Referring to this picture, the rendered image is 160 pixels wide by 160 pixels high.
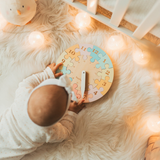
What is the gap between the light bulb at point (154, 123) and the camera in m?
0.75

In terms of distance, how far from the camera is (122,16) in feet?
2.15

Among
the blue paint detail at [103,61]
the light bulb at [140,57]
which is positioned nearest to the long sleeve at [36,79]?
the blue paint detail at [103,61]

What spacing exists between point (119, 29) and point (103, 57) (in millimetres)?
178

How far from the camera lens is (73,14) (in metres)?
0.90

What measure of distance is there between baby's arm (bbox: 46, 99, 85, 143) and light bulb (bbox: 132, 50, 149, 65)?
1.34 ft

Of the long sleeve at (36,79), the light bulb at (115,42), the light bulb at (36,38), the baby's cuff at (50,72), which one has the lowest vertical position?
the long sleeve at (36,79)

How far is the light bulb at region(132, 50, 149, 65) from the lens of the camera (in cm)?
81

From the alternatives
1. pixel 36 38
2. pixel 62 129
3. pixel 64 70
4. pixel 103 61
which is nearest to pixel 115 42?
pixel 103 61

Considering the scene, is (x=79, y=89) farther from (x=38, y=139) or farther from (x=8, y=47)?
(x=8, y=47)

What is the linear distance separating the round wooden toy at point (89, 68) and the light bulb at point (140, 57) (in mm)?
160

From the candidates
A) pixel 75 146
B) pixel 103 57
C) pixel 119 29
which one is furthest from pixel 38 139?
pixel 119 29

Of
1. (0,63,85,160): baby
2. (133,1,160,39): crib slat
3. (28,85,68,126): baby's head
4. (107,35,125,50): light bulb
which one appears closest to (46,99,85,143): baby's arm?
(0,63,85,160): baby

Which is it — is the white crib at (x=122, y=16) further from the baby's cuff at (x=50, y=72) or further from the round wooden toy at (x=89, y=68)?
the baby's cuff at (x=50, y=72)

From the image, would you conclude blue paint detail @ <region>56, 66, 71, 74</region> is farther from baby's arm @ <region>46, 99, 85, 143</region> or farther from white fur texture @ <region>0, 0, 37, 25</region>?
white fur texture @ <region>0, 0, 37, 25</region>
